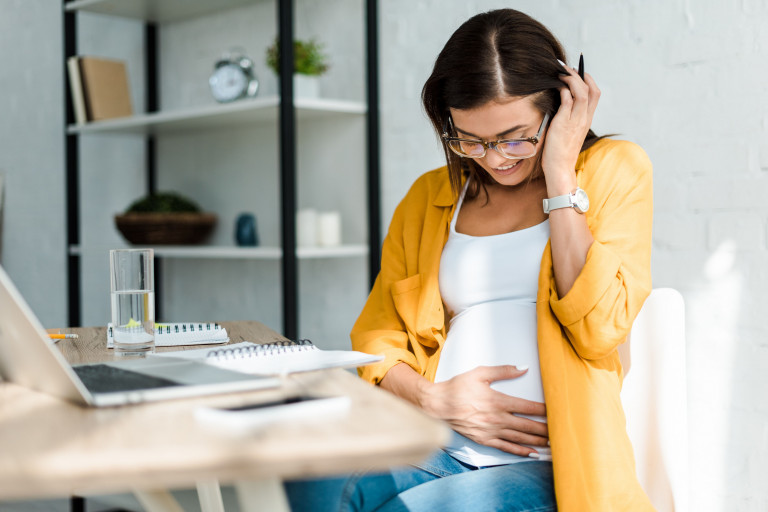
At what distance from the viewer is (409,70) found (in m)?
2.39

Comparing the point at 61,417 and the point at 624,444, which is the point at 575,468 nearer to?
the point at 624,444

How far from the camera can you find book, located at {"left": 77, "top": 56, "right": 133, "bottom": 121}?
9.38ft

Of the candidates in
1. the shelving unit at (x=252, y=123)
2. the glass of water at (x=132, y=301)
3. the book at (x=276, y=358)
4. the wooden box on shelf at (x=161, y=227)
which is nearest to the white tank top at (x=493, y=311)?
the book at (x=276, y=358)

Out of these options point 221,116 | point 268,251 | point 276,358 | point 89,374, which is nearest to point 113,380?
point 89,374

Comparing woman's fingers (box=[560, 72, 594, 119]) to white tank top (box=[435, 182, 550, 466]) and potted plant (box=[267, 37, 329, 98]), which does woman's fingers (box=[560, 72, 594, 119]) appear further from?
potted plant (box=[267, 37, 329, 98])

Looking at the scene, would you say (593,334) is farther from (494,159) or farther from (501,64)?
(501,64)

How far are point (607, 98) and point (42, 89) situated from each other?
2.54 m

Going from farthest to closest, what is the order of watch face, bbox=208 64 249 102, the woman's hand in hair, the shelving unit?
1. watch face, bbox=208 64 249 102
2. the shelving unit
3. the woman's hand in hair

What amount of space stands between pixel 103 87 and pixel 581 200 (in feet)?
7.27

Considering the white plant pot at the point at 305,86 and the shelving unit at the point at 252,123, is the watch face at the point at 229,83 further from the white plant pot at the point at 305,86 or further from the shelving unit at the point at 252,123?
the white plant pot at the point at 305,86

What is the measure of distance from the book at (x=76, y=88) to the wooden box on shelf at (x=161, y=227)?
1.39ft

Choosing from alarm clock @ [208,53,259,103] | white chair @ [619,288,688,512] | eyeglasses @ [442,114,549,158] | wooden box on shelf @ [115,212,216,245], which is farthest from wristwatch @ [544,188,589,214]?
wooden box on shelf @ [115,212,216,245]

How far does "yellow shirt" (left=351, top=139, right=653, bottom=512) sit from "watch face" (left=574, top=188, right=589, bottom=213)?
0.03 m

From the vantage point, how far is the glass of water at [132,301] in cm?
108
